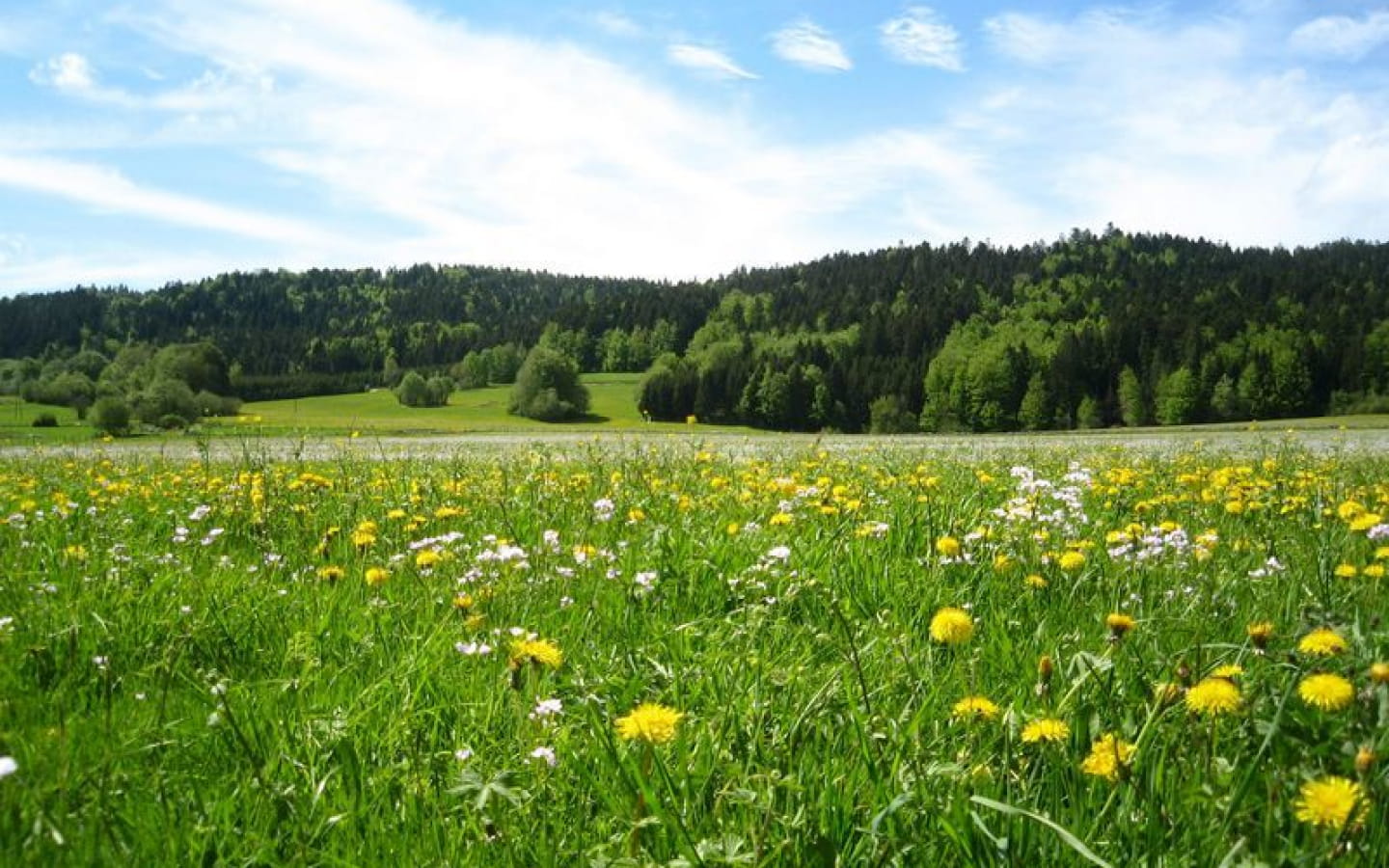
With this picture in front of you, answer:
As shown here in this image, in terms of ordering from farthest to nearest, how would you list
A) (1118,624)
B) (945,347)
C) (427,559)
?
1. (945,347)
2. (427,559)
3. (1118,624)

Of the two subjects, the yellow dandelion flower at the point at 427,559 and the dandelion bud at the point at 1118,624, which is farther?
the yellow dandelion flower at the point at 427,559

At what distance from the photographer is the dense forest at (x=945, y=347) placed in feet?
308

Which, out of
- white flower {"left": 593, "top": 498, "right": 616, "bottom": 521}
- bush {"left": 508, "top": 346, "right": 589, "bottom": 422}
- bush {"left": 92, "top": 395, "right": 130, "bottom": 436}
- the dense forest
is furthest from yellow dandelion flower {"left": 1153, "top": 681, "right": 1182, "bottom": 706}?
bush {"left": 508, "top": 346, "right": 589, "bottom": 422}

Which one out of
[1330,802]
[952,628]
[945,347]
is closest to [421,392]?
[945,347]

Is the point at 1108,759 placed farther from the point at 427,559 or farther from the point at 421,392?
the point at 421,392

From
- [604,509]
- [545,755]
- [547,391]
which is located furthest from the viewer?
[547,391]

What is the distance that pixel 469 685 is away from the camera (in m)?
2.50

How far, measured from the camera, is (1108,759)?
67.4 inches

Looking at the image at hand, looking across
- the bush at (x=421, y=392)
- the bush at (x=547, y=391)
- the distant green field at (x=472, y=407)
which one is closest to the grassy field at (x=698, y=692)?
the distant green field at (x=472, y=407)

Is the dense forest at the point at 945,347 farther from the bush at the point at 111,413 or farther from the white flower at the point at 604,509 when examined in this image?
the white flower at the point at 604,509

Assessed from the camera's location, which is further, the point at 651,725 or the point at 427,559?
the point at 427,559

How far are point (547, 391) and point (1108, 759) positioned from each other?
97274 millimetres

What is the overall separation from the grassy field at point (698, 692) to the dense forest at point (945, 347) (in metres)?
34.2

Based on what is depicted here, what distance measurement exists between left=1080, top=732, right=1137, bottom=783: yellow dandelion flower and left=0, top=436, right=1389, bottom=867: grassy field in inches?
0.4
